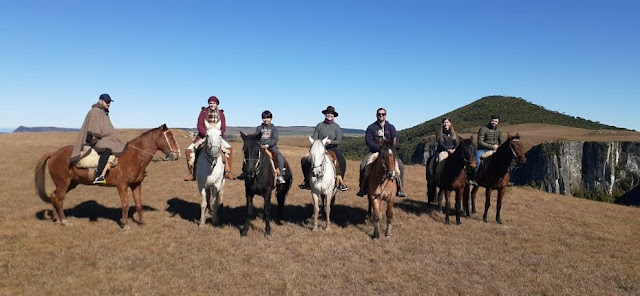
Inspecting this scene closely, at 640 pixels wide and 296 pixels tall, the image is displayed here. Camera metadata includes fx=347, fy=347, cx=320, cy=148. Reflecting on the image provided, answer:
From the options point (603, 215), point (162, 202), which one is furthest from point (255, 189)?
point (603, 215)

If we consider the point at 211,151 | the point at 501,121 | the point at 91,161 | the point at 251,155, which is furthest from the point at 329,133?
the point at 501,121

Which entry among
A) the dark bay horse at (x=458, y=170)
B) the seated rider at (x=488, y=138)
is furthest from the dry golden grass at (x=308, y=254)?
the seated rider at (x=488, y=138)

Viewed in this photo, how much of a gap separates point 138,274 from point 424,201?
44.3ft

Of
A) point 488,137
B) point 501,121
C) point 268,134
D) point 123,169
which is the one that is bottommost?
point 123,169

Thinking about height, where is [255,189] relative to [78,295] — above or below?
above

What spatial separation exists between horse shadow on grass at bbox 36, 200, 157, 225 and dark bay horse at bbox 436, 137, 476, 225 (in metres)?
10.9

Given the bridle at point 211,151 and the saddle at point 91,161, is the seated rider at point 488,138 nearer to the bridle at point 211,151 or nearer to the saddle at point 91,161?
the bridle at point 211,151

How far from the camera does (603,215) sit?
50.5 feet

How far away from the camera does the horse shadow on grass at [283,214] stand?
12.2 m

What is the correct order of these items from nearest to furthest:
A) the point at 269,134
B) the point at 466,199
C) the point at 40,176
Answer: the point at 40,176
the point at 269,134
the point at 466,199

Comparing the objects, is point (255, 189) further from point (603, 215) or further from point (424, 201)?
point (603, 215)

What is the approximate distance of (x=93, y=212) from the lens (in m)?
12.9

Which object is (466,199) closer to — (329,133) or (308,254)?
(329,133)

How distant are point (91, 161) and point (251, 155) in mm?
5109
